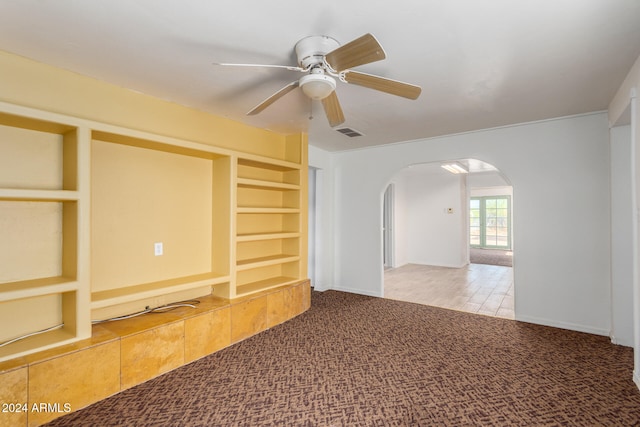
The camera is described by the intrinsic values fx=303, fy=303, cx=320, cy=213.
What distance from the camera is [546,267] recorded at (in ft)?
12.3

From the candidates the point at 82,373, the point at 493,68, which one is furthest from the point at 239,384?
the point at 493,68

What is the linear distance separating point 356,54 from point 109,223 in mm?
2552

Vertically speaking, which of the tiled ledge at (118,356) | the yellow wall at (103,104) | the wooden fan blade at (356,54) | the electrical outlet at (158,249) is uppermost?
the yellow wall at (103,104)

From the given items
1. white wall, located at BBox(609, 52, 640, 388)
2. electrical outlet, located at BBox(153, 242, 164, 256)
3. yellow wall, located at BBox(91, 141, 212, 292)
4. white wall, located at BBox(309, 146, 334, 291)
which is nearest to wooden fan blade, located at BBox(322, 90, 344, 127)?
yellow wall, located at BBox(91, 141, 212, 292)

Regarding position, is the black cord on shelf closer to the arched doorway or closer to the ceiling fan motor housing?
the ceiling fan motor housing

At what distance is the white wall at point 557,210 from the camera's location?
3.47m

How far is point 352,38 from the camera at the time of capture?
6.56 ft

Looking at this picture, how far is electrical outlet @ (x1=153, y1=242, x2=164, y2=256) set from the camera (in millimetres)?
3071

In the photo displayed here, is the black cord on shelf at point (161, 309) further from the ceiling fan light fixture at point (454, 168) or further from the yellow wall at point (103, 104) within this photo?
the ceiling fan light fixture at point (454, 168)

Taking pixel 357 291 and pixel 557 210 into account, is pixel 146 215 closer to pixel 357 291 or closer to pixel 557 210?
pixel 357 291

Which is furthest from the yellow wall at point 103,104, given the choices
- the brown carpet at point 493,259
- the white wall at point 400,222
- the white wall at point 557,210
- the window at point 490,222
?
the window at point 490,222

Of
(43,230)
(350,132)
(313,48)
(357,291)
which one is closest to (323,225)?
(357,291)

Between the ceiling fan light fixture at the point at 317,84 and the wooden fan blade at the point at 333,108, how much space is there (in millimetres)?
141

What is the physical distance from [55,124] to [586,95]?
15.2ft
